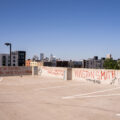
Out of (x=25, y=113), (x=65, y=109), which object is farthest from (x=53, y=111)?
(x=25, y=113)

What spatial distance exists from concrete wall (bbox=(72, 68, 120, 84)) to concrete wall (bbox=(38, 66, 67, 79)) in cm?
214

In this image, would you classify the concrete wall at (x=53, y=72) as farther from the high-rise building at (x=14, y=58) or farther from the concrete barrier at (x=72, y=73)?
the high-rise building at (x=14, y=58)

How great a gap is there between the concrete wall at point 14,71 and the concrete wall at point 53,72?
3332 mm

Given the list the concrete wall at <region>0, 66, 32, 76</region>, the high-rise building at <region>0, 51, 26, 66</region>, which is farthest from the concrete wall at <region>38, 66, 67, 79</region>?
the high-rise building at <region>0, 51, 26, 66</region>

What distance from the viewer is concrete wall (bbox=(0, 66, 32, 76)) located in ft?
111

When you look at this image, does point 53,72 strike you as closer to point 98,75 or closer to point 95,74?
point 95,74

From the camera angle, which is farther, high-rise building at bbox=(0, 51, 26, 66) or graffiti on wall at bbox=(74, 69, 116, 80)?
high-rise building at bbox=(0, 51, 26, 66)

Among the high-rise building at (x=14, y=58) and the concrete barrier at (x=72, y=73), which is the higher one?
the high-rise building at (x=14, y=58)

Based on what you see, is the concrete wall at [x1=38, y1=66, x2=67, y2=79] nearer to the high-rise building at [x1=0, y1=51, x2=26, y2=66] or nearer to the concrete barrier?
the concrete barrier

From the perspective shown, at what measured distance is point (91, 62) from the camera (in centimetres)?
13662

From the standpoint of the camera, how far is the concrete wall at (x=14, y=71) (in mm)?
33938

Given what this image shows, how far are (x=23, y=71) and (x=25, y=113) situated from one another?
28511 millimetres

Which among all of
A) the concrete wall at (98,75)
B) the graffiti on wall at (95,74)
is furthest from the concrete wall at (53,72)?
the graffiti on wall at (95,74)

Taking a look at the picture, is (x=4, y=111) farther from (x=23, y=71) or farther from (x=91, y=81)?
(x=23, y=71)
